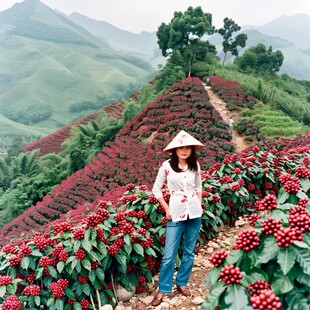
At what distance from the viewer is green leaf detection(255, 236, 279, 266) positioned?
133 cm

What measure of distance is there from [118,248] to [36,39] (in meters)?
124

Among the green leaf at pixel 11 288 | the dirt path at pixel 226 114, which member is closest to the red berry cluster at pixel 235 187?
the green leaf at pixel 11 288

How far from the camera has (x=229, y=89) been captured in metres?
12.5

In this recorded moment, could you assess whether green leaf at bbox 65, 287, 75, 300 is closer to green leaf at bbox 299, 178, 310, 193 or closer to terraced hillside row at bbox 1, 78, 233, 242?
green leaf at bbox 299, 178, 310, 193

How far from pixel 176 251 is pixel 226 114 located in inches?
358

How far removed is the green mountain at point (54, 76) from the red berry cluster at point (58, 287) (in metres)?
43.1

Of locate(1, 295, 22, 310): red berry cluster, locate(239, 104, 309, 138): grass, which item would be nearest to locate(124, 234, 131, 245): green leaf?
locate(1, 295, 22, 310): red berry cluster

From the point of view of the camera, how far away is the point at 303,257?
129 centimetres

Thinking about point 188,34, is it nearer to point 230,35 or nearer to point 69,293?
point 230,35

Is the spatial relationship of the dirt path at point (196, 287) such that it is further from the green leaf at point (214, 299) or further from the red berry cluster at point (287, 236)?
the red berry cluster at point (287, 236)

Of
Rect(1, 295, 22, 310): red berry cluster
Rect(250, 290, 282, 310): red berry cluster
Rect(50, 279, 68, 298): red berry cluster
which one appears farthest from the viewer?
Rect(50, 279, 68, 298): red berry cluster

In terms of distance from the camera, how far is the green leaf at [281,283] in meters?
1.25

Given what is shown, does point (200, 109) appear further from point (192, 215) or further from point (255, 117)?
point (192, 215)

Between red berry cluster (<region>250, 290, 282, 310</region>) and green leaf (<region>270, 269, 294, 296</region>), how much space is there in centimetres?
12
